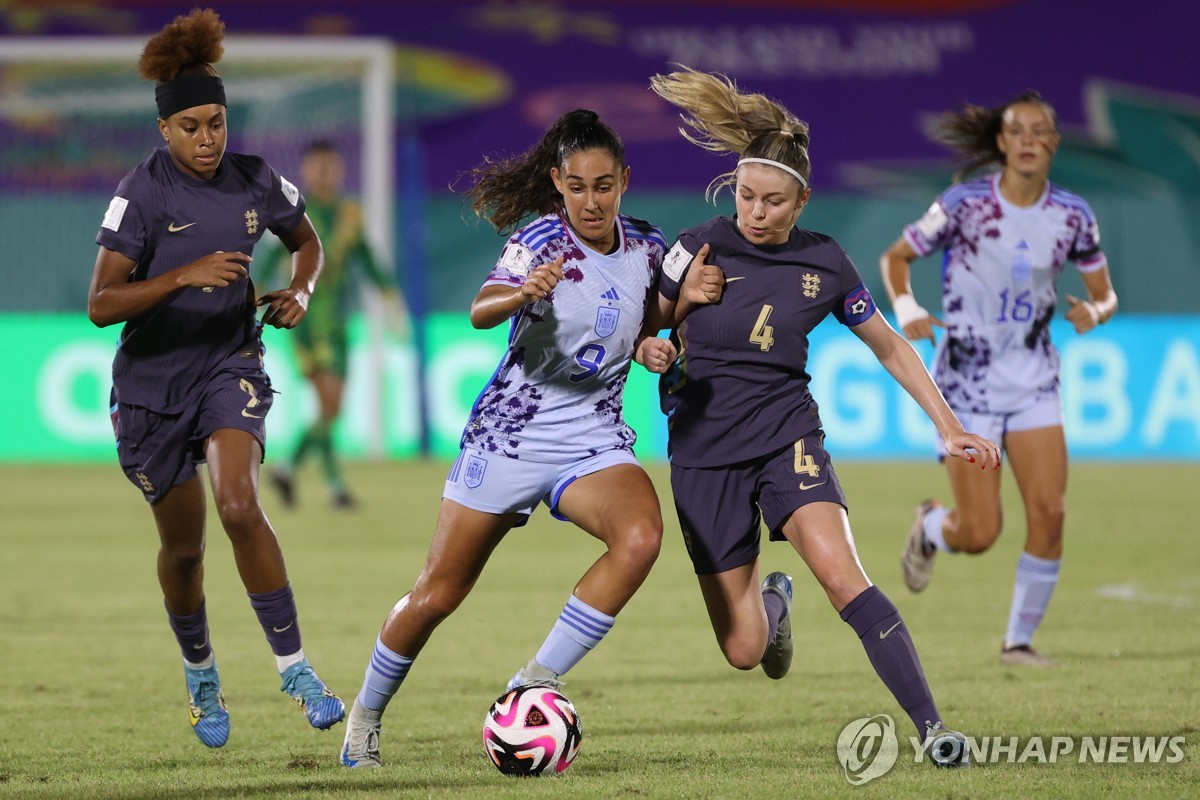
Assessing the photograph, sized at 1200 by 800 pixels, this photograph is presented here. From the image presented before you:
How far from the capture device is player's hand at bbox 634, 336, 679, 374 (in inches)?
185

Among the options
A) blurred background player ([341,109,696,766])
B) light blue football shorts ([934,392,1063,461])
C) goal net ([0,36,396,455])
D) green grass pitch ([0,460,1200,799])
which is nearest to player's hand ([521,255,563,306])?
blurred background player ([341,109,696,766])

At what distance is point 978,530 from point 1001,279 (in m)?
1.05

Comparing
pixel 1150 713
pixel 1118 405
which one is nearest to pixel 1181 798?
pixel 1150 713

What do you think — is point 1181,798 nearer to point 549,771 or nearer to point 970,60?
point 549,771

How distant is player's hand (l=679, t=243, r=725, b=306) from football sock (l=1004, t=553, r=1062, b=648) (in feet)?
8.17

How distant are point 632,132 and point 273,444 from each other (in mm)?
7895

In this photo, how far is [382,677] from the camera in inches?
192

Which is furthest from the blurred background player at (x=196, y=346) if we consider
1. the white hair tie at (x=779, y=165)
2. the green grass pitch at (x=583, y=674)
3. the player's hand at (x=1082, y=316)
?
the player's hand at (x=1082, y=316)

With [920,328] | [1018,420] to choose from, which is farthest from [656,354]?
[1018,420]

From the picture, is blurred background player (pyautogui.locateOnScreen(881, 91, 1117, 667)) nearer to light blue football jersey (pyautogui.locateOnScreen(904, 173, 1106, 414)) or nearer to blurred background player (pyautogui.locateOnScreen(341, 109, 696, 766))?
light blue football jersey (pyautogui.locateOnScreen(904, 173, 1106, 414))

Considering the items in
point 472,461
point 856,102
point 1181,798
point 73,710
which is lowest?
point 73,710

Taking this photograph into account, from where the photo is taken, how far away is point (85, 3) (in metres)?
22.8

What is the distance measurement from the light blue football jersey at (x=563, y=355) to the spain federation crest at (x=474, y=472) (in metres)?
0.04

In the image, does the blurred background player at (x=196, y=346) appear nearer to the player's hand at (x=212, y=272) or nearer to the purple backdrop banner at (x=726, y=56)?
the player's hand at (x=212, y=272)
